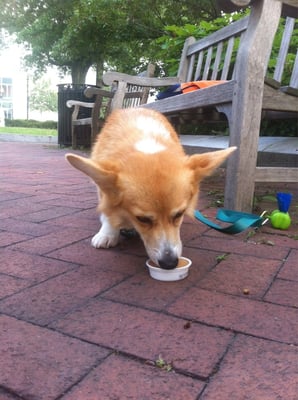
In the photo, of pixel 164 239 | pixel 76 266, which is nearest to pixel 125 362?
pixel 164 239

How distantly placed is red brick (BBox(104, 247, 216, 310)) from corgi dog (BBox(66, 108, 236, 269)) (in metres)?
0.10

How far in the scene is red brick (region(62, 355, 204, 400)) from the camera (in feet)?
3.80

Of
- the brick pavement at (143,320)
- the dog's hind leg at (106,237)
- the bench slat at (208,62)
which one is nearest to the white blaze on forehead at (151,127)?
the dog's hind leg at (106,237)

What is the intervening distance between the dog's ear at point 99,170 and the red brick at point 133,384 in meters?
0.94

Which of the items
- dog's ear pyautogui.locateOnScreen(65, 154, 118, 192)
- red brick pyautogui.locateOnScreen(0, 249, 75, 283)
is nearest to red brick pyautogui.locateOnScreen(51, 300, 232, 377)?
red brick pyautogui.locateOnScreen(0, 249, 75, 283)

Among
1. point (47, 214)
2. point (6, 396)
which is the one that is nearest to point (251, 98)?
point (47, 214)

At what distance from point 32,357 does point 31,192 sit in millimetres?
3166

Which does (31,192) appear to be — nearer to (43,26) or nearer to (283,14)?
(283,14)

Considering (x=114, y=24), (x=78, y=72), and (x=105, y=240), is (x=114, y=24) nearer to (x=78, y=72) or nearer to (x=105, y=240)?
(x=105, y=240)

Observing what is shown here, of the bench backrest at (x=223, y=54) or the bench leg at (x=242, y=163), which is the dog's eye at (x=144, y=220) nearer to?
the bench leg at (x=242, y=163)

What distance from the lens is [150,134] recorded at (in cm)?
250

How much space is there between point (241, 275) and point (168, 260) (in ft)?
1.33

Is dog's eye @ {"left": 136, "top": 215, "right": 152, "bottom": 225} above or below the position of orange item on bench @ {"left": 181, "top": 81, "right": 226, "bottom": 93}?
below

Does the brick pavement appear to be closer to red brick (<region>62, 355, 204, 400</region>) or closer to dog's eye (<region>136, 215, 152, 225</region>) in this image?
red brick (<region>62, 355, 204, 400</region>)
